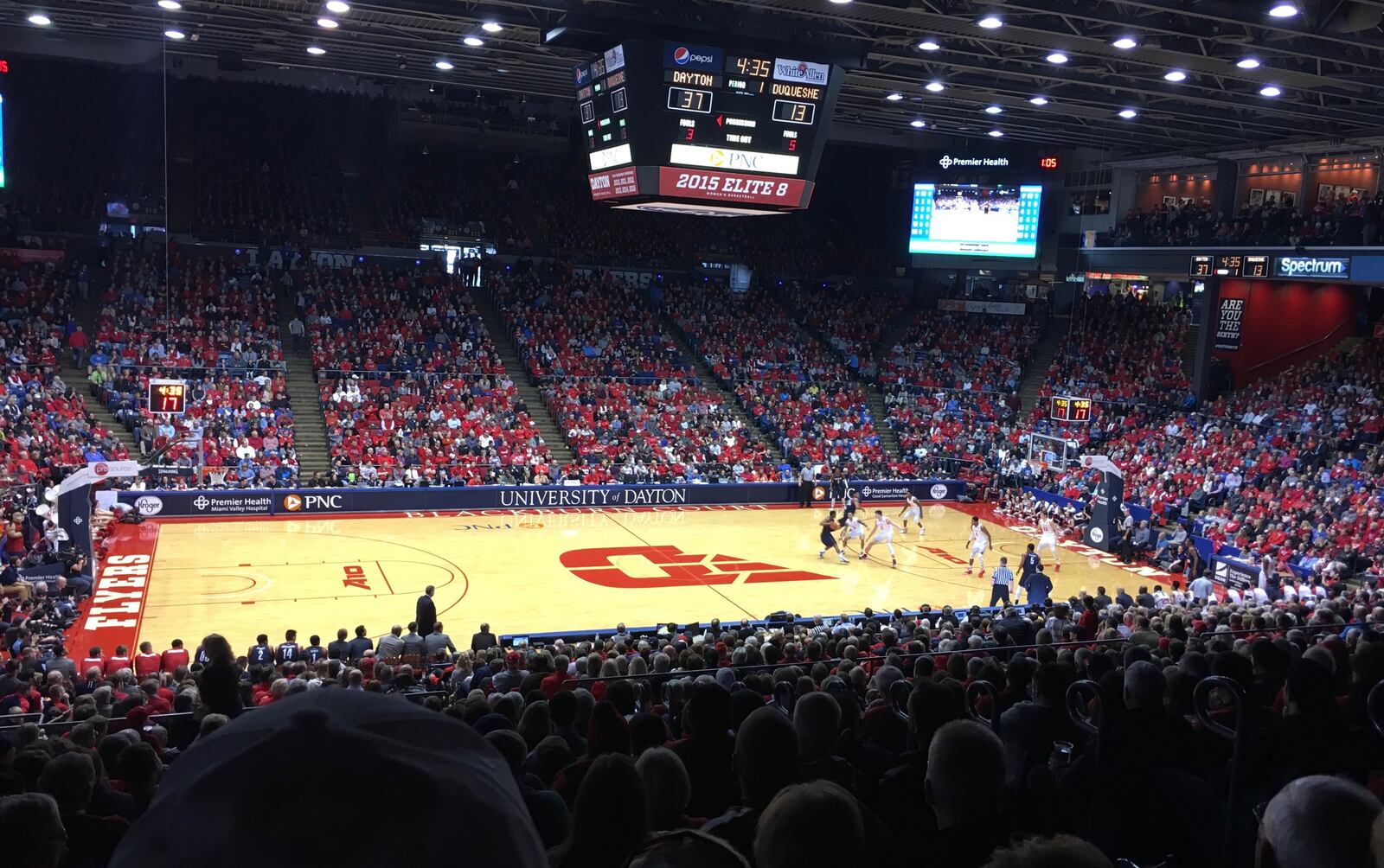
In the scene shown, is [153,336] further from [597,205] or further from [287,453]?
[597,205]

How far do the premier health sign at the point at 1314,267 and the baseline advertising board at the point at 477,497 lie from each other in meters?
12.5

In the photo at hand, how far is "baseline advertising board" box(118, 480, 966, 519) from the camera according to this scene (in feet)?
94.1

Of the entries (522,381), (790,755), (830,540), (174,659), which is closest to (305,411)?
(522,381)

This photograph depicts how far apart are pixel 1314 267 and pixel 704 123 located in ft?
72.9

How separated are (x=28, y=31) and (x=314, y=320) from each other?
42.6 ft

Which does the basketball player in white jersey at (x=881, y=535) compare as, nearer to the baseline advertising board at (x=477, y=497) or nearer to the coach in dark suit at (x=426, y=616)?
the baseline advertising board at (x=477, y=497)

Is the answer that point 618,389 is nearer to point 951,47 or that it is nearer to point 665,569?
point 665,569

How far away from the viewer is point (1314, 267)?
3219 centimetres

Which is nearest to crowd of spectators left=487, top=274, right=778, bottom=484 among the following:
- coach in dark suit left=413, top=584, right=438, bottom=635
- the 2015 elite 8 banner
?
the 2015 elite 8 banner

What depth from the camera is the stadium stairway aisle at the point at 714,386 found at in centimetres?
3856

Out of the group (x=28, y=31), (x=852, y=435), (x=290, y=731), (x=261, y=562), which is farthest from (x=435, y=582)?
(x=28, y=31)

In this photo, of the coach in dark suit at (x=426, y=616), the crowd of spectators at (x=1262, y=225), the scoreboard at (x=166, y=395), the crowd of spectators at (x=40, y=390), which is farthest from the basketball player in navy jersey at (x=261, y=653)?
the crowd of spectators at (x=1262, y=225)

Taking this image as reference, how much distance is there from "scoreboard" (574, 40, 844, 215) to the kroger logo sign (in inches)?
747

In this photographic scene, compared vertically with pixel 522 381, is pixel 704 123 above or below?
above
